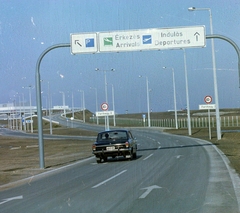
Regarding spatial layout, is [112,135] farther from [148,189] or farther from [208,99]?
[208,99]

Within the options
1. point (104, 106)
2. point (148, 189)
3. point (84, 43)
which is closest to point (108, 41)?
point (84, 43)

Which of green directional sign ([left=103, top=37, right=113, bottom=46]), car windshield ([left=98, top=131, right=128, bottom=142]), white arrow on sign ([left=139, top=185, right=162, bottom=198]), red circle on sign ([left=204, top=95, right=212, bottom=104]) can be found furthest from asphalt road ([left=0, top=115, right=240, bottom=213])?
red circle on sign ([left=204, top=95, right=212, bottom=104])

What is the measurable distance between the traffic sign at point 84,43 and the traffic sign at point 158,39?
0.91m

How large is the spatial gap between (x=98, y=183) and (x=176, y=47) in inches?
358

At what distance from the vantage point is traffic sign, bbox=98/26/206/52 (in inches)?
904

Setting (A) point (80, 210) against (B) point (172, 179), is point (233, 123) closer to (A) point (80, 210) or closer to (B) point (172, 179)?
(B) point (172, 179)

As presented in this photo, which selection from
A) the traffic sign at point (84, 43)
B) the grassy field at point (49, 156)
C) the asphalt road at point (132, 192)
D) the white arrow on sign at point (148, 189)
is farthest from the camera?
the traffic sign at point (84, 43)

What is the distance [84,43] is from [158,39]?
3.58 meters

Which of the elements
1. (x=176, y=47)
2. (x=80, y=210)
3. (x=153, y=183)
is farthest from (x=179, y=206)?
(x=176, y=47)

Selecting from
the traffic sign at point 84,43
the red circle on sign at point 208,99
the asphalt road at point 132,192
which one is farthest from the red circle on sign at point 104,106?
the asphalt road at point 132,192

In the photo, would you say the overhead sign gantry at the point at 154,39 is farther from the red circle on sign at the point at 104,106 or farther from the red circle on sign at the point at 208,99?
the red circle on sign at the point at 208,99

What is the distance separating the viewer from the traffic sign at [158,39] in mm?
22969

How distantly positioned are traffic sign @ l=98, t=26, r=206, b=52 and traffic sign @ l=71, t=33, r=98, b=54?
91cm

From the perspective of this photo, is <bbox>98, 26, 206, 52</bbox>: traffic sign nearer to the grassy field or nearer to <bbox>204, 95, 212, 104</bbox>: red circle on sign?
the grassy field
